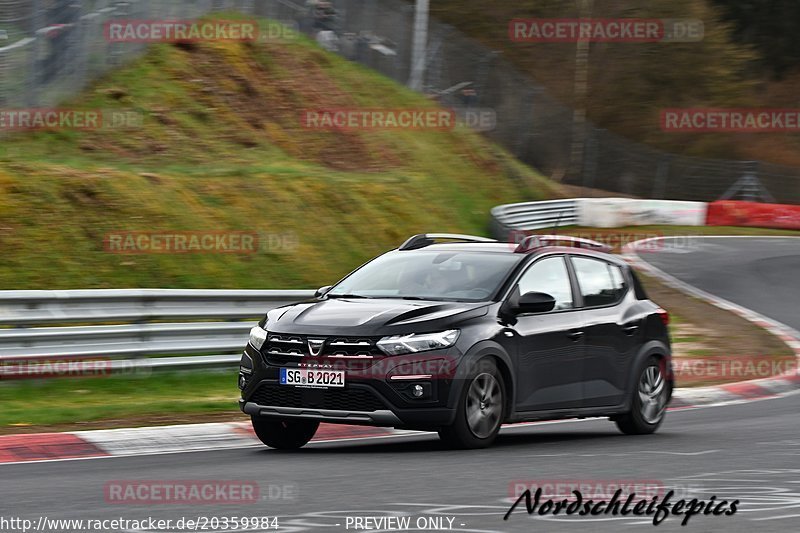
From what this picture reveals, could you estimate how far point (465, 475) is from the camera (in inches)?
342

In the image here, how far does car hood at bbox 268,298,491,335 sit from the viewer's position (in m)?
9.79

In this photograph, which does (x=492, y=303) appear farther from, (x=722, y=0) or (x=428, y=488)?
(x=722, y=0)

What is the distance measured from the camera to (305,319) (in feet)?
33.1

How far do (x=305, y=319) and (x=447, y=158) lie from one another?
25.7m

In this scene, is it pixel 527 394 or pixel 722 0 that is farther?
pixel 722 0

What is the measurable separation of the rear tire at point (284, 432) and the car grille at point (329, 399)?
0.43 m

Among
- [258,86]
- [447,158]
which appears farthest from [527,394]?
[447,158]

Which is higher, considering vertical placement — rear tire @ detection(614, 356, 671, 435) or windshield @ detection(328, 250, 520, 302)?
windshield @ detection(328, 250, 520, 302)

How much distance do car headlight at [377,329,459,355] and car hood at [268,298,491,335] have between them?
48 millimetres
